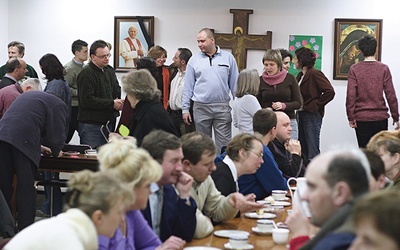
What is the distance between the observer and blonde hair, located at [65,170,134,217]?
251cm

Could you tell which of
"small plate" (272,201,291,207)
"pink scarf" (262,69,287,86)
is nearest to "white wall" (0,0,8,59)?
"pink scarf" (262,69,287,86)

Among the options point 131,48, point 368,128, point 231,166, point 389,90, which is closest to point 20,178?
point 231,166

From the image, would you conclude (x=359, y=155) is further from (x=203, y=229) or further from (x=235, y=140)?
(x=235, y=140)

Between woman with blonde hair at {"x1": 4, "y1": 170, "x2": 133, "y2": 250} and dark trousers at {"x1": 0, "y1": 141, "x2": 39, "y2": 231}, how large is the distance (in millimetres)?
3458

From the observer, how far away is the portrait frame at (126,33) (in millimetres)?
10555

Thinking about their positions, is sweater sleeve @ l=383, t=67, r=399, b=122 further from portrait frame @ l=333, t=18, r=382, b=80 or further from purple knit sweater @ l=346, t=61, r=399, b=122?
portrait frame @ l=333, t=18, r=382, b=80

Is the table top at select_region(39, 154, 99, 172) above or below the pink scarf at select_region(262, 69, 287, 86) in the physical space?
below

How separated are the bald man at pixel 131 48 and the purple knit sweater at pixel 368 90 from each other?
3388 millimetres

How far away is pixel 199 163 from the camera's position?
4164 millimetres

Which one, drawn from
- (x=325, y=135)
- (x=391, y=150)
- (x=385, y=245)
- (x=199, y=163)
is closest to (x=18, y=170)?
(x=199, y=163)

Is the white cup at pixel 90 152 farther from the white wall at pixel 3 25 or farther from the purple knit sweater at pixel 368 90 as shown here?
the white wall at pixel 3 25

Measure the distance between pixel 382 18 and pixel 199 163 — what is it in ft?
22.1

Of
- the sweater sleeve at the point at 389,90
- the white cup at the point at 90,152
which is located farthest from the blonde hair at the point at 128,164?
the sweater sleeve at the point at 389,90

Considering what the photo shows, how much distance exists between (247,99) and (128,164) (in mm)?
4382
